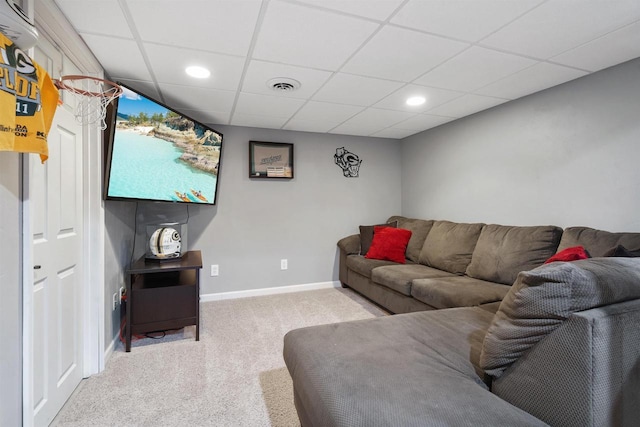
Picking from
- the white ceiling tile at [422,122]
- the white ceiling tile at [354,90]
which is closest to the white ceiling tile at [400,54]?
the white ceiling tile at [354,90]

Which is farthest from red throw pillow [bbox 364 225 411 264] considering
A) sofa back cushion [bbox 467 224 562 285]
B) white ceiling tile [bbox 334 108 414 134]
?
white ceiling tile [bbox 334 108 414 134]

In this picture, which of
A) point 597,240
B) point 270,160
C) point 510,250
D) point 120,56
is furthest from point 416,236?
point 120,56

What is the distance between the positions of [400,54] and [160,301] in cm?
261

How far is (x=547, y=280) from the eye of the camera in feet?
3.26

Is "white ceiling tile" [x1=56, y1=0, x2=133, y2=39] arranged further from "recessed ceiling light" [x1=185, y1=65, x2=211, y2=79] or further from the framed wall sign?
the framed wall sign

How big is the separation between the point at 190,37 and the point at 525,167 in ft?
9.58

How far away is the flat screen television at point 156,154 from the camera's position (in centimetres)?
214

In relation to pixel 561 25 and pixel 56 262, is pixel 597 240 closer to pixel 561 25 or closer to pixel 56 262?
pixel 561 25

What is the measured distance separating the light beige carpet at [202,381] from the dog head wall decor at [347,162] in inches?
79.3

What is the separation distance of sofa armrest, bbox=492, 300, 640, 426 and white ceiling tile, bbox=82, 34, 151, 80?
2.55 metres

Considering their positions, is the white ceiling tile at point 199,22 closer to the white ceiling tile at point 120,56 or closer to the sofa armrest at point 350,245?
the white ceiling tile at point 120,56

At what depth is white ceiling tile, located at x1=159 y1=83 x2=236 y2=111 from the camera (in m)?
2.59

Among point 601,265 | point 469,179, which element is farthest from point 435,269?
point 601,265

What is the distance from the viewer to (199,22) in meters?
1.63
